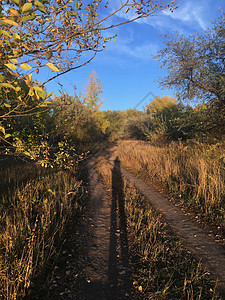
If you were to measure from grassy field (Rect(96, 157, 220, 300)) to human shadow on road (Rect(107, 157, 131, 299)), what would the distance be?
0.37 ft

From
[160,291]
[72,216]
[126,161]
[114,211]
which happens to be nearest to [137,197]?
[114,211]

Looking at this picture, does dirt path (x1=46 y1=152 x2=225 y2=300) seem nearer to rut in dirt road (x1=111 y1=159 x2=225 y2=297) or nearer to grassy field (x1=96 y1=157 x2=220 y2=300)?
rut in dirt road (x1=111 y1=159 x2=225 y2=297)

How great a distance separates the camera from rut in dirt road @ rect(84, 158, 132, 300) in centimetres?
239

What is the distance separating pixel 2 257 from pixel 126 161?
9.26 metres

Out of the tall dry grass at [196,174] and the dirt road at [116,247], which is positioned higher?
the tall dry grass at [196,174]

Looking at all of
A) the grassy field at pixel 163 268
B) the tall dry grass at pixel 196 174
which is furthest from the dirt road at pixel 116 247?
the tall dry grass at pixel 196 174

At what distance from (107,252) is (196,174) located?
4.35m

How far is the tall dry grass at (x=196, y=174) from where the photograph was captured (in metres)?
4.37

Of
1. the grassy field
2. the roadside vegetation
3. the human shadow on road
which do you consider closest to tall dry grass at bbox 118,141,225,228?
the roadside vegetation

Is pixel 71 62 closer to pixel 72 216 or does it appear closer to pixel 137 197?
pixel 72 216

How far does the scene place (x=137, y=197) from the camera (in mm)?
5488

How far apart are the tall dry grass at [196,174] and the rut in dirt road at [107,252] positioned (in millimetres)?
2057

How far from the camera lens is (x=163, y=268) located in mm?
2600

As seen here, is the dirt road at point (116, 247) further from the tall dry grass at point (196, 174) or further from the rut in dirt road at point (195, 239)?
the tall dry grass at point (196, 174)
